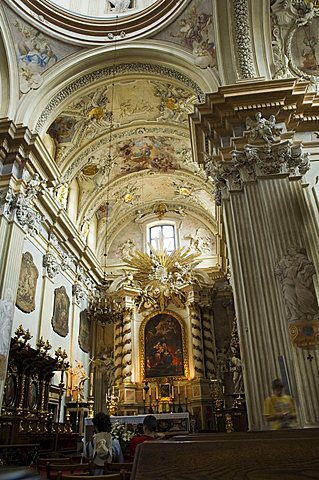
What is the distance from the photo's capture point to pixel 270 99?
7.91m

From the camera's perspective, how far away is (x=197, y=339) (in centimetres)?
1456

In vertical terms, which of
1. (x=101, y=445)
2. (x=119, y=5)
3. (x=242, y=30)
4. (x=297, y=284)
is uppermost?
(x=119, y=5)

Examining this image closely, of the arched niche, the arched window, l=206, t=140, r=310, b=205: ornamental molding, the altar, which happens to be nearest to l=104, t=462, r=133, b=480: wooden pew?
l=206, t=140, r=310, b=205: ornamental molding

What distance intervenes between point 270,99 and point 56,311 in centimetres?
830

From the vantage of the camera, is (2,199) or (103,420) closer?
(103,420)

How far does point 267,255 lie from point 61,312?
765 centimetres

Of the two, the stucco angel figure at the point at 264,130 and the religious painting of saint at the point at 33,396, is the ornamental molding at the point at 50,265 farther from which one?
the stucco angel figure at the point at 264,130

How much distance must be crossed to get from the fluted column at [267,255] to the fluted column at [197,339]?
26.0 feet

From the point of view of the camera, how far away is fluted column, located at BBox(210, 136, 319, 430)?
5.67 m

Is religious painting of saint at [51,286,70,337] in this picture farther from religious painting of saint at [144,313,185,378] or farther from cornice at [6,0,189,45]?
cornice at [6,0,189,45]

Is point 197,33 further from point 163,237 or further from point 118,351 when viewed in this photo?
point 118,351

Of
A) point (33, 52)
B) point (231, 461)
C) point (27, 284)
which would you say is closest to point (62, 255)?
point (27, 284)

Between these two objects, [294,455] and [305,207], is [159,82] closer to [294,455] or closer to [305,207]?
[305,207]

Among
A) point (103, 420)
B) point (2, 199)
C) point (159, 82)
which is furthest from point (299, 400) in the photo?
point (159, 82)
